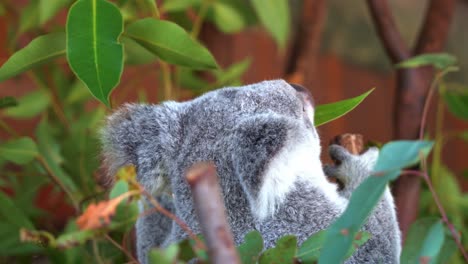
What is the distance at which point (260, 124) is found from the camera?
138cm

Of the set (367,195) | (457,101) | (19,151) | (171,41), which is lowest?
(457,101)

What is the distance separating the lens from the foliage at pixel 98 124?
961 mm

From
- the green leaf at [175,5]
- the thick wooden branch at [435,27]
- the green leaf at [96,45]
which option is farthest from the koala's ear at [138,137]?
the thick wooden branch at [435,27]

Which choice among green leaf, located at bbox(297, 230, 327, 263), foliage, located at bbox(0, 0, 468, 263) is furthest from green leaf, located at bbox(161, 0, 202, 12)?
green leaf, located at bbox(297, 230, 327, 263)

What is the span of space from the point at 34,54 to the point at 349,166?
2.50 feet

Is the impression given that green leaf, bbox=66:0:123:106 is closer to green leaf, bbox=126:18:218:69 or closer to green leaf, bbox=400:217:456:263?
green leaf, bbox=126:18:218:69

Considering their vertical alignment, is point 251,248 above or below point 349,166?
above

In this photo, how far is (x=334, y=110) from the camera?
5.16 ft

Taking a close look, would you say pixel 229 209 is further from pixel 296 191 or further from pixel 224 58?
pixel 224 58

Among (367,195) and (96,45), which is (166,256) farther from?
(96,45)

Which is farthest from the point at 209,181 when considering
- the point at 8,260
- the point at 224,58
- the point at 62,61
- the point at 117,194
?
the point at 62,61

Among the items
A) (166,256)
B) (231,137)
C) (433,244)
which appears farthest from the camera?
(231,137)

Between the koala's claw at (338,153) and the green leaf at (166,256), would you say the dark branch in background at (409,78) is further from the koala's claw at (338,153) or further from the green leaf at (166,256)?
the green leaf at (166,256)

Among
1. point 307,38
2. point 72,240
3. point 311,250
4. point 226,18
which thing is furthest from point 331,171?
point 307,38
